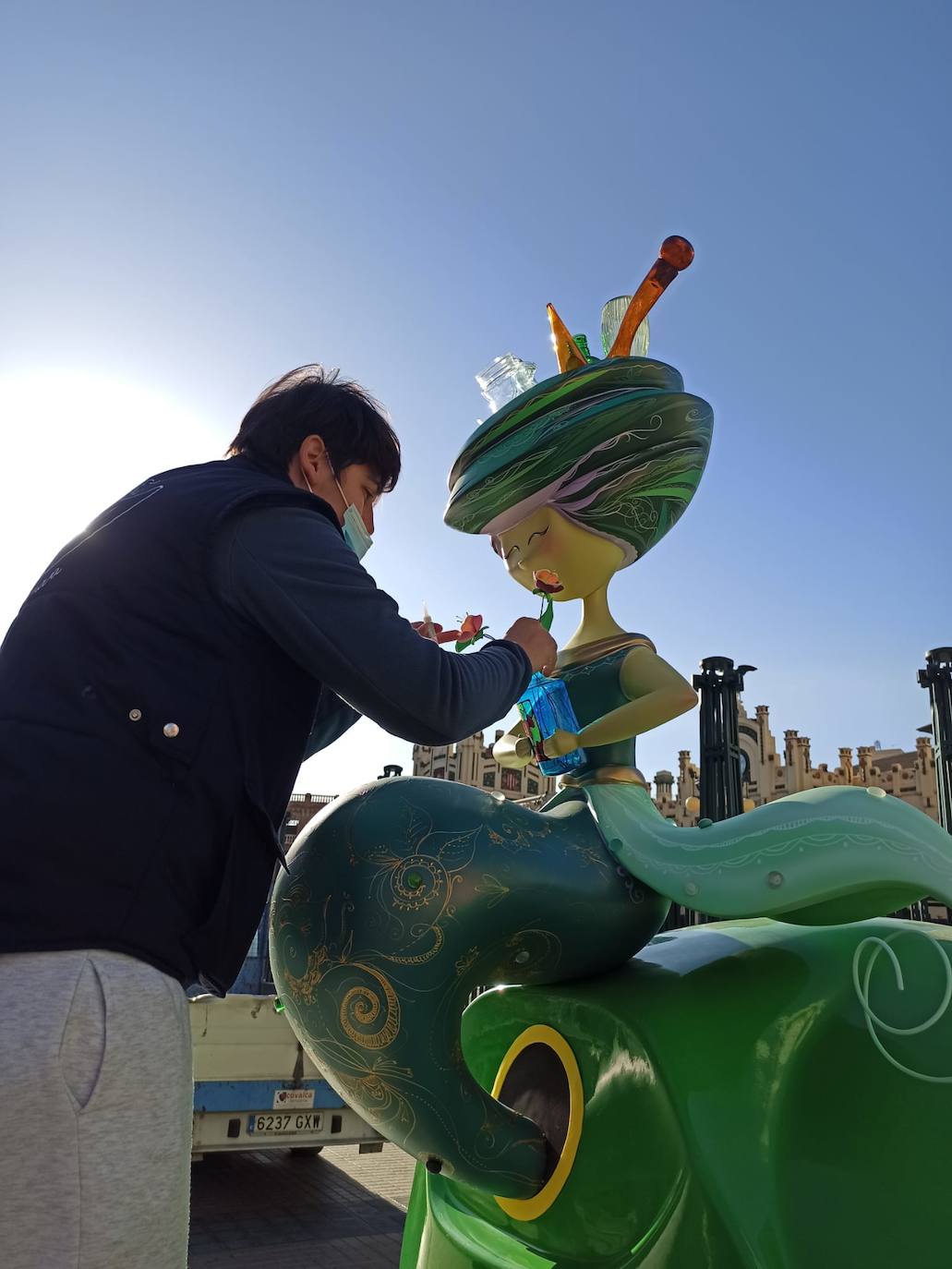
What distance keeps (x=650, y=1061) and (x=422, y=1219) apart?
843mm

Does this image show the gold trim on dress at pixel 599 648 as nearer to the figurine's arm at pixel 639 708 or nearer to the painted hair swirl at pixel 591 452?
the figurine's arm at pixel 639 708

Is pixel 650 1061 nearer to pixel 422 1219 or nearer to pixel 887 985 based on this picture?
pixel 887 985

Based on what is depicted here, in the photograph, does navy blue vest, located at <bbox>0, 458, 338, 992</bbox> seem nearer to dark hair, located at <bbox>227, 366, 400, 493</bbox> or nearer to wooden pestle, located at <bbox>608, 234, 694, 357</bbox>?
dark hair, located at <bbox>227, 366, 400, 493</bbox>

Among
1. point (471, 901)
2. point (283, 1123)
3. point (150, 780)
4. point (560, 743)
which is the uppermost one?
point (560, 743)

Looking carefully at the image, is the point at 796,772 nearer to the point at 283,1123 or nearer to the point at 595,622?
the point at 283,1123

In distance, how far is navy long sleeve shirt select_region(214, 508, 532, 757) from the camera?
1.14 m

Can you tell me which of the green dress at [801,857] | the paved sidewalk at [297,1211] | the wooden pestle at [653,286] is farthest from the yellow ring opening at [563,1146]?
the paved sidewalk at [297,1211]

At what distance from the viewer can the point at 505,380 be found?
8.47ft

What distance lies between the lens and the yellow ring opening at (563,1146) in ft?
5.83

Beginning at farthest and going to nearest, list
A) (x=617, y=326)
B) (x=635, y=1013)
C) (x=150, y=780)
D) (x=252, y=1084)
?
(x=252, y=1084)
(x=617, y=326)
(x=635, y=1013)
(x=150, y=780)

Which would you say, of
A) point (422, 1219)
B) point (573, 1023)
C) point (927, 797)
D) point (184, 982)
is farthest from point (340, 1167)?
point (927, 797)

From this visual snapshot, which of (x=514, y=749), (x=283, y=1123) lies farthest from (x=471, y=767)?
(x=514, y=749)

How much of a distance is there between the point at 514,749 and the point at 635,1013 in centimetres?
84

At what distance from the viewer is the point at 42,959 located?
0.94 m
